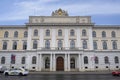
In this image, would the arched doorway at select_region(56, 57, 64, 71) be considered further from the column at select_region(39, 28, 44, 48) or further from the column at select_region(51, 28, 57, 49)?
the column at select_region(39, 28, 44, 48)

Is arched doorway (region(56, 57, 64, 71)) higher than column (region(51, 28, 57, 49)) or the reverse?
the reverse

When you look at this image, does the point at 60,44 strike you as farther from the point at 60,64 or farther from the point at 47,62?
the point at 47,62

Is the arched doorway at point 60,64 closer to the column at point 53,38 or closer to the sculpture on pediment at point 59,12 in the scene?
the column at point 53,38

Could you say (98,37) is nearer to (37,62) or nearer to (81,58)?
(81,58)

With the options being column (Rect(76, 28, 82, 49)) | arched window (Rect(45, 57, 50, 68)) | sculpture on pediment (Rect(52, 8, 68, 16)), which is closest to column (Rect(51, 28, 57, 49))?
arched window (Rect(45, 57, 50, 68))

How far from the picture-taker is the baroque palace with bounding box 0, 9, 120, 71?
1957 inches

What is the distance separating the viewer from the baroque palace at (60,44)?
163 ft

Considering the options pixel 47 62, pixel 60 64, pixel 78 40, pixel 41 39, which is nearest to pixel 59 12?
pixel 41 39

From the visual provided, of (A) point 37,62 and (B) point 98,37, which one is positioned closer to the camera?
Answer: (A) point 37,62

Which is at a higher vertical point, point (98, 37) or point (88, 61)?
point (98, 37)

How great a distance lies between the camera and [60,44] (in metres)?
51.4

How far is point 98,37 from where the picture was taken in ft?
175

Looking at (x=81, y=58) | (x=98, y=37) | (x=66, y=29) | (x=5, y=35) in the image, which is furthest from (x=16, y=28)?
(x=98, y=37)

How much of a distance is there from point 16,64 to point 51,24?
15197 mm
